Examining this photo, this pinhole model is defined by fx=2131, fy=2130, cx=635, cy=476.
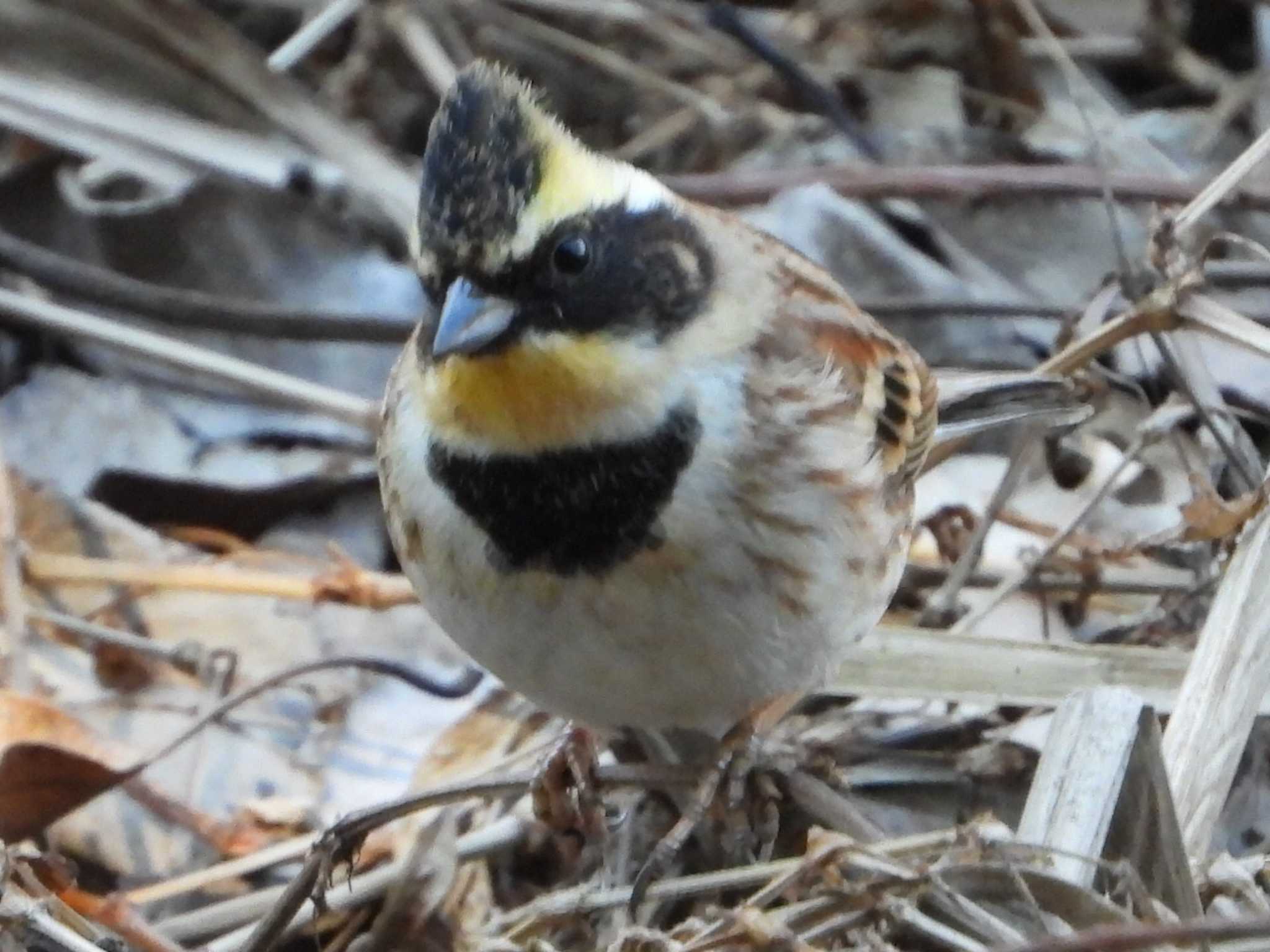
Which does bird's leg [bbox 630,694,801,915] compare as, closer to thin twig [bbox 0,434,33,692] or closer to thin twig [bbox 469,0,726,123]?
thin twig [bbox 0,434,33,692]

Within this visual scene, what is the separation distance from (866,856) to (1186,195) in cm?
167

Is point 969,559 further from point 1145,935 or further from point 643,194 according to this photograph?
point 1145,935

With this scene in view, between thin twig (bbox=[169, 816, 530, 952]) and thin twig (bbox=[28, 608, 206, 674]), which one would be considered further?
thin twig (bbox=[28, 608, 206, 674])

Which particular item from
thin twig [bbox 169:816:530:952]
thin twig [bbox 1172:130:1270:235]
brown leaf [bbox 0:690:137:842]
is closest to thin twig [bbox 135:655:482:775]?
brown leaf [bbox 0:690:137:842]

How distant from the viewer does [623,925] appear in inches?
91.4

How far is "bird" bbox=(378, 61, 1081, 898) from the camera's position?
6.72ft

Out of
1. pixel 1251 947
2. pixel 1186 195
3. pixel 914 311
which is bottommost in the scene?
pixel 1251 947

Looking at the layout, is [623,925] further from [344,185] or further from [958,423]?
[344,185]

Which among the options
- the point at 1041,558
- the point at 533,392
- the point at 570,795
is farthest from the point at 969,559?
the point at 533,392

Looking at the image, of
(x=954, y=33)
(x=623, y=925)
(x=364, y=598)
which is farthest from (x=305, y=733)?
(x=954, y=33)

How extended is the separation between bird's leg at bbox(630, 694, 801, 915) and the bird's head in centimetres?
52

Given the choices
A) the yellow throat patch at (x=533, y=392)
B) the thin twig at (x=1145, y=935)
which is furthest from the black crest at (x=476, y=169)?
the thin twig at (x=1145, y=935)

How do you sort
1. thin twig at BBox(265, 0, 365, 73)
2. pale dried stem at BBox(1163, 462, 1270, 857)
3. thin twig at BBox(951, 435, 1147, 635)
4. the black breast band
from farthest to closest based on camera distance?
thin twig at BBox(265, 0, 365, 73), thin twig at BBox(951, 435, 1147, 635), pale dried stem at BBox(1163, 462, 1270, 857), the black breast band

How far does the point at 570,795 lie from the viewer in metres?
2.55
